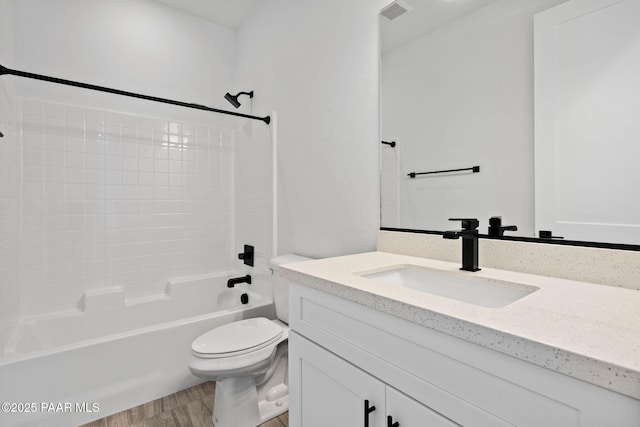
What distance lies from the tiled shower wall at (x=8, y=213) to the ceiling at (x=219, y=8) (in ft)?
4.39

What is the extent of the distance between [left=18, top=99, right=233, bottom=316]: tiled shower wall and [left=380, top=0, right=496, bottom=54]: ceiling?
170 centimetres

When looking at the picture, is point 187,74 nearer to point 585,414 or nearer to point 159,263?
point 159,263

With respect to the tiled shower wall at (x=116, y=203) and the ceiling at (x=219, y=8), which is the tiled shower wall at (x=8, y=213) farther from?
the ceiling at (x=219, y=8)

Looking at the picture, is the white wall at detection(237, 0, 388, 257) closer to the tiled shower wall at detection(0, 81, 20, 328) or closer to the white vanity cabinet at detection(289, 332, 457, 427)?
the white vanity cabinet at detection(289, 332, 457, 427)

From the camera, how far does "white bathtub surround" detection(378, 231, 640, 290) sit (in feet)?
2.62

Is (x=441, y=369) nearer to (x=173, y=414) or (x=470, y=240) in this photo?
(x=470, y=240)

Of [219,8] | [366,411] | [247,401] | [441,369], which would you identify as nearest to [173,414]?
[247,401]

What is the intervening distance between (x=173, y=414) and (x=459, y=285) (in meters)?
1.55

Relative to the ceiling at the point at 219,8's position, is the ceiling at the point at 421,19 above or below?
below

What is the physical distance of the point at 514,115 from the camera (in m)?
0.99

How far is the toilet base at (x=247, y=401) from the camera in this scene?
4.66 feet

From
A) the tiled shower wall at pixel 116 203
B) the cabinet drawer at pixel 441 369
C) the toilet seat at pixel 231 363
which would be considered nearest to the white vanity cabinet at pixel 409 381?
the cabinet drawer at pixel 441 369

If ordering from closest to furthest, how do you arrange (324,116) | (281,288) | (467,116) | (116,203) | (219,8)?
(467,116) < (324,116) < (281,288) < (116,203) < (219,8)

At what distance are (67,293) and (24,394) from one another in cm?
80
